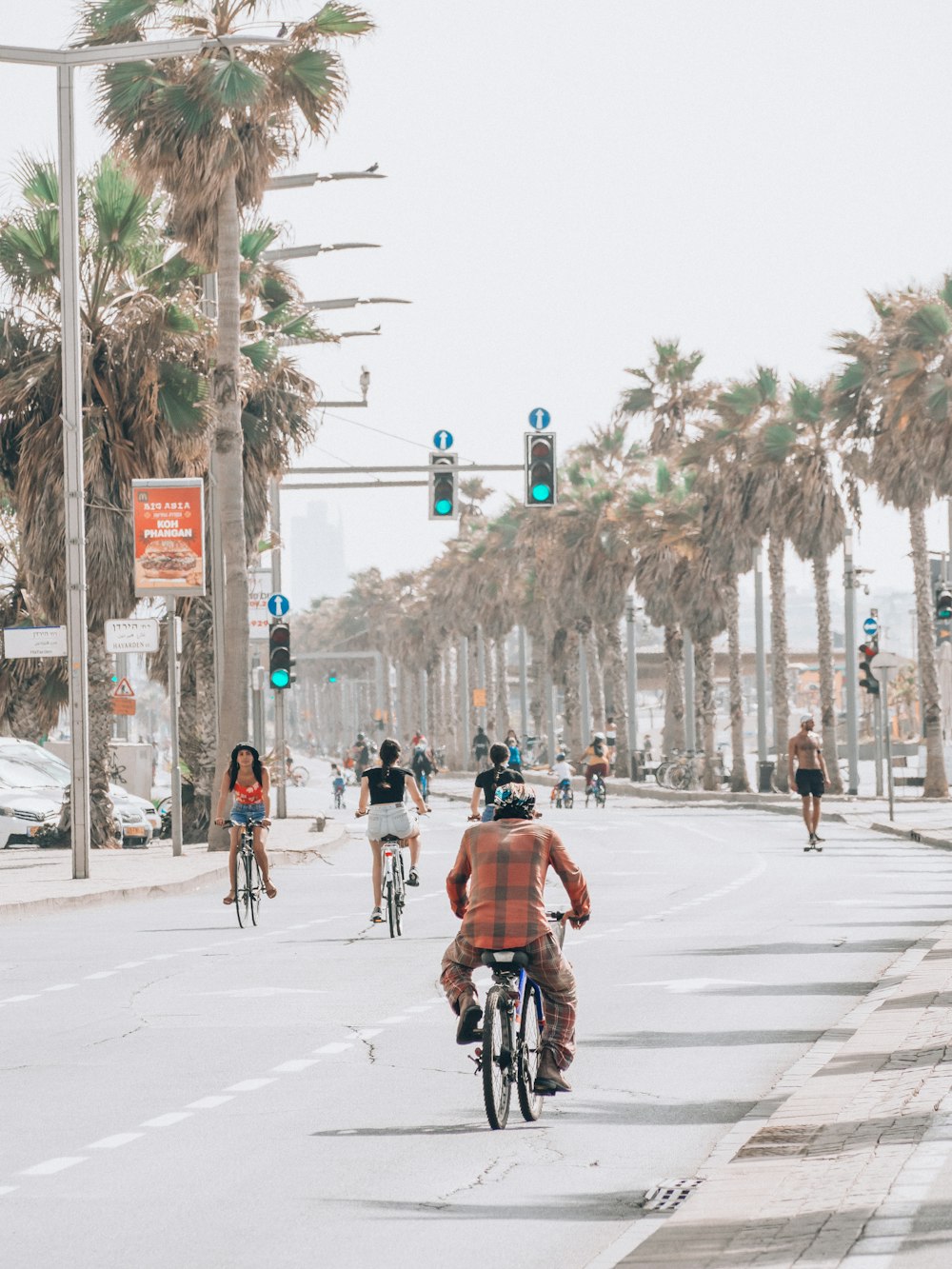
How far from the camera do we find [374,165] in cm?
3697

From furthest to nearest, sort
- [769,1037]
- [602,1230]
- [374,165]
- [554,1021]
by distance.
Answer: [374,165] < [769,1037] < [554,1021] < [602,1230]

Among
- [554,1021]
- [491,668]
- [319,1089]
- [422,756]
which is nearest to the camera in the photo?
[554,1021]

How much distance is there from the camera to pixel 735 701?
66.1 metres

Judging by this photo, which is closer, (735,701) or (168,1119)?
(168,1119)

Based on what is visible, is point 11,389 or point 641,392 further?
point 641,392

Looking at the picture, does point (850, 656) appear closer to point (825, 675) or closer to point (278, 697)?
point (825, 675)

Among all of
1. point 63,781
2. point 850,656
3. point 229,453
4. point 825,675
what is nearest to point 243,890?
point 229,453

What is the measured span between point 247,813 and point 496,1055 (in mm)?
12852

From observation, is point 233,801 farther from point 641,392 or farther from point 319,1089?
point 641,392

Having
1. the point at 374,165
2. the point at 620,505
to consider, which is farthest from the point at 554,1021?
the point at 620,505

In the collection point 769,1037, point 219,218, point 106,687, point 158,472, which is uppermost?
point 219,218

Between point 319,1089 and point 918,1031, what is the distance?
3136mm

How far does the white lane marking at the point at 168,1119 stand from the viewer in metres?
9.97

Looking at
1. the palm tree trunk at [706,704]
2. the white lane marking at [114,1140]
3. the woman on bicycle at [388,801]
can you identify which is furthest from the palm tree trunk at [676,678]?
the white lane marking at [114,1140]
